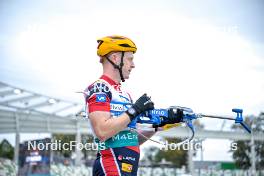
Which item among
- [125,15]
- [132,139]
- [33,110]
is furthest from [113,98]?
[33,110]

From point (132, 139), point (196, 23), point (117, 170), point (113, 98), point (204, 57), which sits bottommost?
point (117, 170)

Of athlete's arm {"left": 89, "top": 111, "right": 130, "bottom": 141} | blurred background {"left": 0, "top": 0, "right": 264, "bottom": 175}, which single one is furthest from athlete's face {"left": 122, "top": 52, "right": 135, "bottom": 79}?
blurred background {"left": 0, "top": 0, "right": 264, "bottom": 175}

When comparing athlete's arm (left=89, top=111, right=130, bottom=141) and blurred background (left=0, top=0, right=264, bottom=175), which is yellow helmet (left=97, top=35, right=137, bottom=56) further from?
blurred background (left=0, top=0, right=264, bottom=175)

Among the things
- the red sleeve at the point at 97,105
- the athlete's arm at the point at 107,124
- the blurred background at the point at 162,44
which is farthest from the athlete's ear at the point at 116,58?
the blurred background at the point at 162,44

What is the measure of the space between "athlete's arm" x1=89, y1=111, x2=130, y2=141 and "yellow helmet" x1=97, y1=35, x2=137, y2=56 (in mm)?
456

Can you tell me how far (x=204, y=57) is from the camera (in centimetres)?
1052

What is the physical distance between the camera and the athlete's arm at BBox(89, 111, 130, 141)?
2.36m

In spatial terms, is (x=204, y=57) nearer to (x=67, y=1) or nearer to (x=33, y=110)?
(x=67, y=1)

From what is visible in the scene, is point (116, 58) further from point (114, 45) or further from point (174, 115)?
point (174, 115)

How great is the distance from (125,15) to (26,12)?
2422 millimetres

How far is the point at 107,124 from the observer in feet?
7.74

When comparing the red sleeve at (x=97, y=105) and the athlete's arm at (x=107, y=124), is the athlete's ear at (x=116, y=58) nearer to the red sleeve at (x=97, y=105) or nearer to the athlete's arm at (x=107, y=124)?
the red sleeve at (x=97, y=105)

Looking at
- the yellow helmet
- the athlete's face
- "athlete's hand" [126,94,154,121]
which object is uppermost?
the yellow helmet

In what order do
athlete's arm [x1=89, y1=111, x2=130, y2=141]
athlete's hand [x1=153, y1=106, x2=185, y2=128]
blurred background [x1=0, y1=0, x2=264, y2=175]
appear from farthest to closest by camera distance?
blurred background [x1=0, y1=0, x2=264, y2=175] → athlete's hand [x1=153, y1=106, x2=185, y2=128] → athlete's arm [x1=89, y1=111, x2=130, y2=141]
